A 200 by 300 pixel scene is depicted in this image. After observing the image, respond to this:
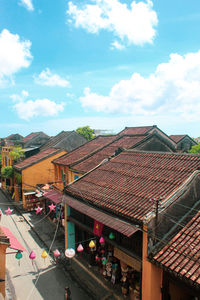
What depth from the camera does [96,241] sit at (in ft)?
47.2

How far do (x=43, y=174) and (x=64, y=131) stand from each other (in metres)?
11.6

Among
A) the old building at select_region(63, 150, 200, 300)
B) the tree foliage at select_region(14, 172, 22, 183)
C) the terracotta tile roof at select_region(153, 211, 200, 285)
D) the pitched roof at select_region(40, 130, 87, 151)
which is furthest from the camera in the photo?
the pitched roof at select_region(40, 130, 87, 151)

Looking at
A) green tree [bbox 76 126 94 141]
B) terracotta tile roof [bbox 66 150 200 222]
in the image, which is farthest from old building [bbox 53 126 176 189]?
green tree [bbox 76 126 94 141]

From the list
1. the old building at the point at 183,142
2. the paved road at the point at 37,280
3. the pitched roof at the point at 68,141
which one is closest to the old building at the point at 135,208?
the paved road at the point at 37,280

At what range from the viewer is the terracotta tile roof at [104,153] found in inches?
722

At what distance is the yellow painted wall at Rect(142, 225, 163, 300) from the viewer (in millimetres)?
8992

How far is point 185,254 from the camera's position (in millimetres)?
8156

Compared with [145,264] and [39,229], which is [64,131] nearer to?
[39,229]

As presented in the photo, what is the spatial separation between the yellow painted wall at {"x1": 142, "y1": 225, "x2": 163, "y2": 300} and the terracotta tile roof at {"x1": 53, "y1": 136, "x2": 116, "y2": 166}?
1234cm

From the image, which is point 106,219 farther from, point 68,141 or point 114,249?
point 68,141

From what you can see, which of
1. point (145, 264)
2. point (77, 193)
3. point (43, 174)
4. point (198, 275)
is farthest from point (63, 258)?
point (43, 174)

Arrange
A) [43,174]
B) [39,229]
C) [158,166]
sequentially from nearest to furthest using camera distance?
[158,166], [39,229], [43,174]

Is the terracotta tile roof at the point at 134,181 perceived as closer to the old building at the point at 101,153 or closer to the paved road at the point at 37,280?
the old building at the point at 101,153

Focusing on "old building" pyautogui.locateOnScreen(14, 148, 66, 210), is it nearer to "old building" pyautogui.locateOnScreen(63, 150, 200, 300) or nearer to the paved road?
the paved road
